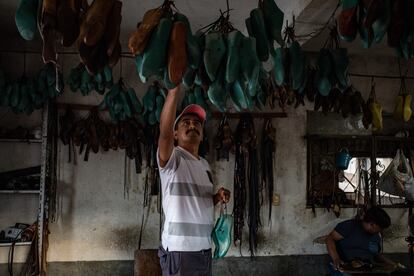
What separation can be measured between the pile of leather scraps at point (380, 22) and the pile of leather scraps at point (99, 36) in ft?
3.63

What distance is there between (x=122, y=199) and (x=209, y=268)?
210cm

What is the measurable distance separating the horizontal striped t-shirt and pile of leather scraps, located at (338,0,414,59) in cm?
112

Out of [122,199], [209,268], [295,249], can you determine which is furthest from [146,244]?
[209,268]

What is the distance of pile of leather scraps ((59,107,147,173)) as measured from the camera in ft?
12.6

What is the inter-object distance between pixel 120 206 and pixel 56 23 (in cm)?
296

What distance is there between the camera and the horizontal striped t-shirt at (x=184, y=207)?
209 cm

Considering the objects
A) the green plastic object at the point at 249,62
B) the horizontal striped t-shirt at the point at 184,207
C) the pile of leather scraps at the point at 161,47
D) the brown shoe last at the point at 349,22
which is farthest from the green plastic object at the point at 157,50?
the brown shoe last at the point at 349,22

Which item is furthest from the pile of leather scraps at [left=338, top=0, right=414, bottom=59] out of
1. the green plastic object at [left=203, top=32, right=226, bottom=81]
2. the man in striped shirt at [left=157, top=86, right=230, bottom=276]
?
the man in striped shirt at [left=157, top=86, right=230, bottom=276]

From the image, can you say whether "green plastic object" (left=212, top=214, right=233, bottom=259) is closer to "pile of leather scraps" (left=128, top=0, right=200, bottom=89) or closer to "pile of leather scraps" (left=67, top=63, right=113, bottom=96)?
"pile of leather scraps" (left=128, top=0, right=200, bottom=89)

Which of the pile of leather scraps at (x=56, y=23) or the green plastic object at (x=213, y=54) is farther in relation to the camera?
the green plastic object at (x=213, y=54)

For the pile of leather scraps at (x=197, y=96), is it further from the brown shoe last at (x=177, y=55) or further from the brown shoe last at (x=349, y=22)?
the brown shoe last at (x=177, y=55)

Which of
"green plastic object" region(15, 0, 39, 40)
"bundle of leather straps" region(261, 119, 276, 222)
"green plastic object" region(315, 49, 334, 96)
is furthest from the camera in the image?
"bundle of leather straps" region(261, 119, 276, 222)

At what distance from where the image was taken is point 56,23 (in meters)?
1.38

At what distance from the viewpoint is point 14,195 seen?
385cm
